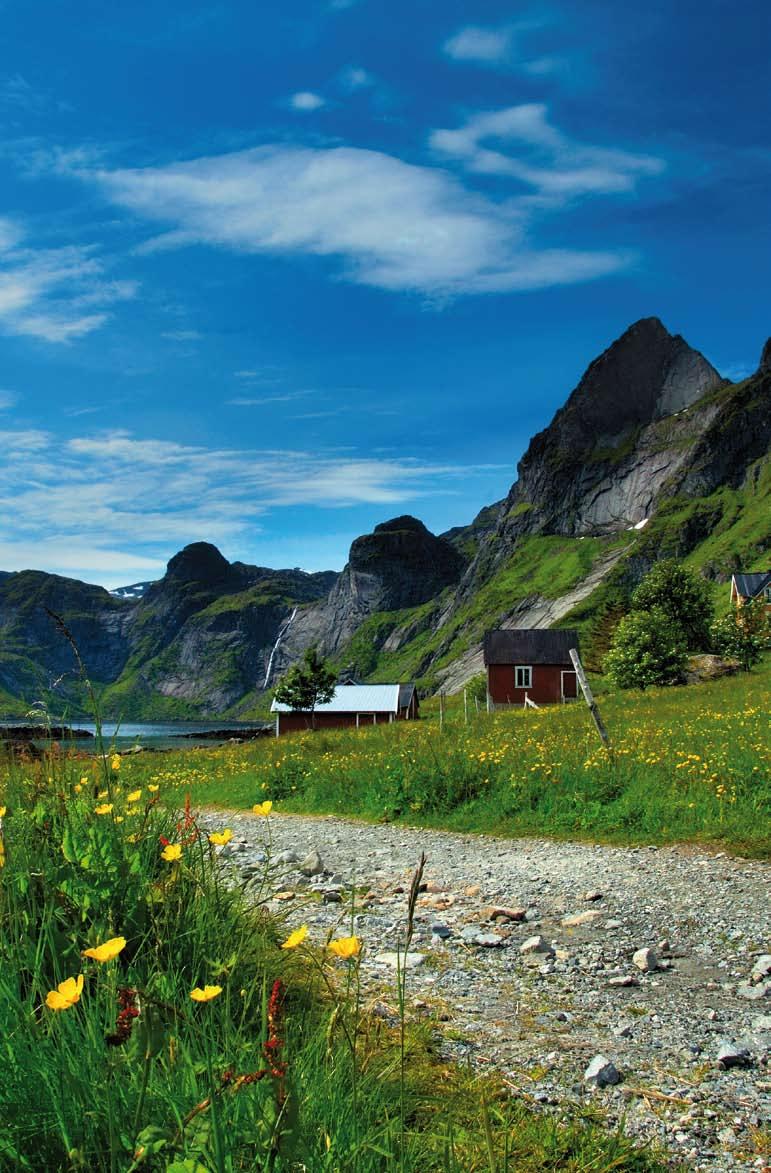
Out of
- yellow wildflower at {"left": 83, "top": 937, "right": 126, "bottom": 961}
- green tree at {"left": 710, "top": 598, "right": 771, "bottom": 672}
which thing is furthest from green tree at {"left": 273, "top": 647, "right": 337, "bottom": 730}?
yellow wildflower at {"left": 83, "top": 937, "right": 126, "bottom": 961}

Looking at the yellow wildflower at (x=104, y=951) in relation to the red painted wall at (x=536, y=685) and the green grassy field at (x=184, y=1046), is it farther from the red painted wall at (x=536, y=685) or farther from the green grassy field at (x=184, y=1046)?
the red painted wall at (x=536, y=685)

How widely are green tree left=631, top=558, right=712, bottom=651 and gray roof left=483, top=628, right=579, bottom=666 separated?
16.6 metres

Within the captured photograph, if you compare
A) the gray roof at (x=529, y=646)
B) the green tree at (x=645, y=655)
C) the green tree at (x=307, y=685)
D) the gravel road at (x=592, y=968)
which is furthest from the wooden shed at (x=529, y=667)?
the gravel road at (x=592, y=968)

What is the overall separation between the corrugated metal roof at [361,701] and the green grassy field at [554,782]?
61629 millimetres

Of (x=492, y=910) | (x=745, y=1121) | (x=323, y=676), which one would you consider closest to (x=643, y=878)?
(x=492, y=910)

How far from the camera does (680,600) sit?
7731 centimetres

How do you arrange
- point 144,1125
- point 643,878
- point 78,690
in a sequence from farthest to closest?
point 643,878 < point 78,690 < point 144,1125

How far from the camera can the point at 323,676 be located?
8262 cm

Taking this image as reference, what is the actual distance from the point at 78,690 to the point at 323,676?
77.9m

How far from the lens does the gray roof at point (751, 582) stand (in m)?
124

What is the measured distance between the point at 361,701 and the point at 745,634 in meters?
41.3

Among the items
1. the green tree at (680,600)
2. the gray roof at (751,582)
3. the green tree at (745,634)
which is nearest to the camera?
the green tree at (745,634)

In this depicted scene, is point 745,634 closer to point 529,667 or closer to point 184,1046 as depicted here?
point 529,667

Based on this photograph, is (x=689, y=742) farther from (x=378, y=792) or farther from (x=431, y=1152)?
(x=431, y=1152)
